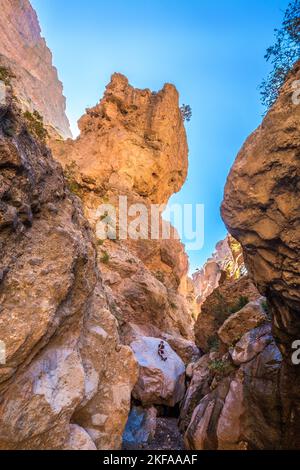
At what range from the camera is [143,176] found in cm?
2795

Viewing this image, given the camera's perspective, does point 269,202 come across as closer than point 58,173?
Yes

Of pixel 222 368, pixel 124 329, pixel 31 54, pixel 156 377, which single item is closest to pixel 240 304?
pixel 222 368

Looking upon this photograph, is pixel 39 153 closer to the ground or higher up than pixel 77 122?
closer to the ground

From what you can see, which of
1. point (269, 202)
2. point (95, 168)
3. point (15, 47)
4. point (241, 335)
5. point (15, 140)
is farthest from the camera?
point (15, 47)

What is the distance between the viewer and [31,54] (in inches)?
3546

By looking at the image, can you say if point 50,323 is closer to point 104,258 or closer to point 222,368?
point 222,368

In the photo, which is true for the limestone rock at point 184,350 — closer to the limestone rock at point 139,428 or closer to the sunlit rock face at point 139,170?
the sunlit rock face at point 139,170

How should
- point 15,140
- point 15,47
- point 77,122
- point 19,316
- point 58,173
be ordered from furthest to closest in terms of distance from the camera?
point 15,47 → point 77,122 → point 58,173 → point 15,140 → point 19,316

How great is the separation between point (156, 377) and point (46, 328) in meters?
10.0

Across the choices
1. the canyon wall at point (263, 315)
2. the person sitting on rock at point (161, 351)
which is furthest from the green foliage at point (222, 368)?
the person sitting on rock at point (161, 351)

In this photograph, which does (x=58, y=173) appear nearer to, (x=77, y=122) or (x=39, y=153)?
(x=39, y=153)

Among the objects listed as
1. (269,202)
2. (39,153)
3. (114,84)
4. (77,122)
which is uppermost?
(114,84)
